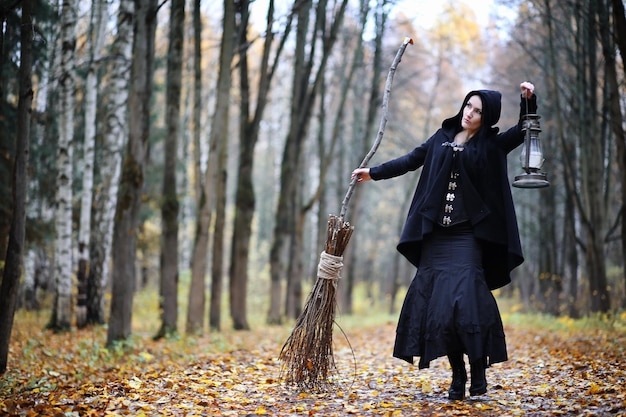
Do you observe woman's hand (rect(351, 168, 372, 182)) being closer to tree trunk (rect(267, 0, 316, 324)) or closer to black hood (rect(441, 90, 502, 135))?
black hood (rect(441, 90, 502, 135))

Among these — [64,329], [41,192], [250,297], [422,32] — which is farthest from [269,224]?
[64,329]

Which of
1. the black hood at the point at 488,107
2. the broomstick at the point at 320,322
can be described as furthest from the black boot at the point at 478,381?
the black hood at the point at 488,107

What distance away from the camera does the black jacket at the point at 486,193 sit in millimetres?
4953

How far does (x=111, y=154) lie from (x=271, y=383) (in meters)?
7.47

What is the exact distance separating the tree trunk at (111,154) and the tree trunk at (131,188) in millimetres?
1629

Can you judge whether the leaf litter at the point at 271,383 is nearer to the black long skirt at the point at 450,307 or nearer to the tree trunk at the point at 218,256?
the black long skirt at the point at 450,307

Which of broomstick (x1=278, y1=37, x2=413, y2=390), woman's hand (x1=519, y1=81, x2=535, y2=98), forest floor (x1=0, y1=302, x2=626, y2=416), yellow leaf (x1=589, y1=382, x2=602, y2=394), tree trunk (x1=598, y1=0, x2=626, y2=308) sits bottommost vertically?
forest floor (x1=0, y1=302, x2=626, y2=416)

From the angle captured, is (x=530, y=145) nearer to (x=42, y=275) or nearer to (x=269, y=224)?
(x=42, y=275)

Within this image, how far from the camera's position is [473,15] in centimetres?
2373

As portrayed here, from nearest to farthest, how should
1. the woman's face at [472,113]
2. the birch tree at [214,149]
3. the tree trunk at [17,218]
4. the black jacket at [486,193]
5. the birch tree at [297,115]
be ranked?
the black jacket at [486,193] < the woman's face at [472,113] < the tree trunk at [17,218] < the birch tree at [214,149] < the birch tree at [297,115]

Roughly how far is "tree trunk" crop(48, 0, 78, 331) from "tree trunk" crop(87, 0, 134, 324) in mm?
707

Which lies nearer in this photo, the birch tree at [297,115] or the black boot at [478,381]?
the black boot at [478,381]

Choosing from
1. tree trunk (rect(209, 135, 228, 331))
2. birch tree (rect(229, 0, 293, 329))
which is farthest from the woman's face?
birch tree (rect(229, 0, 293, 329))

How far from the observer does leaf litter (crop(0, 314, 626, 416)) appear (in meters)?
4.59
